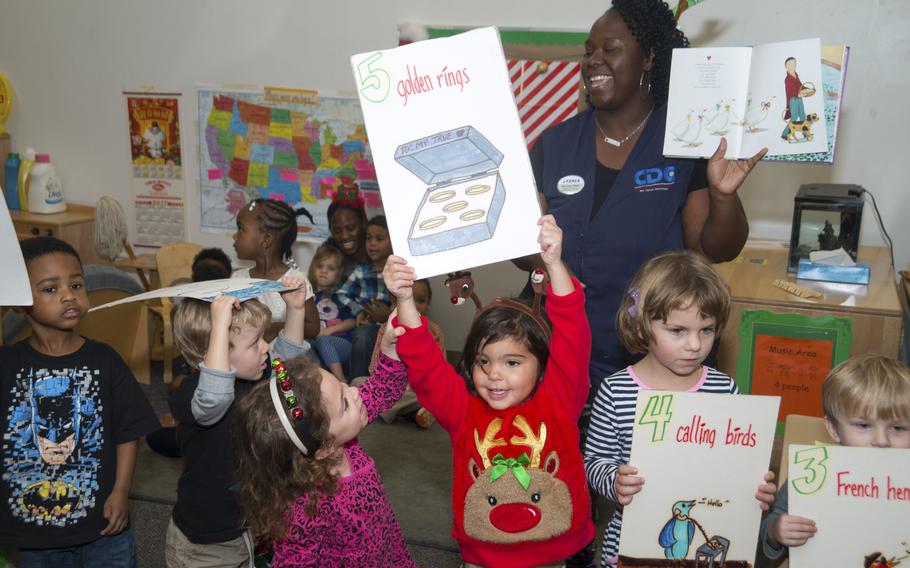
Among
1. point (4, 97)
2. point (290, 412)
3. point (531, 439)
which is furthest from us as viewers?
point (4, 97)

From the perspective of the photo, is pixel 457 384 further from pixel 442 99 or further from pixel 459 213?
pixel 442 99

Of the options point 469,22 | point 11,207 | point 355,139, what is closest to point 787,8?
point 469,22

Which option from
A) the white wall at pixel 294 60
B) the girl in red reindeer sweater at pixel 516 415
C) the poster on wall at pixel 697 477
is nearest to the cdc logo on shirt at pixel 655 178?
the girl in red reindeer sweater at pixel 516 415

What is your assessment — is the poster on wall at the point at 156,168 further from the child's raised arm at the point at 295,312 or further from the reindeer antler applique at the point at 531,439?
the reindeer antler applique at the point at 531,439

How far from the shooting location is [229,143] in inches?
212

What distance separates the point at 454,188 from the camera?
6.24 ft

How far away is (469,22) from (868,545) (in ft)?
12.1

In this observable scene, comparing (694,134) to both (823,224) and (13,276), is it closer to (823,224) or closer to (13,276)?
(823,224)

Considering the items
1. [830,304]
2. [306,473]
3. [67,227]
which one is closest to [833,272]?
[830,304]

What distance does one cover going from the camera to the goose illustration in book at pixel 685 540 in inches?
70.2

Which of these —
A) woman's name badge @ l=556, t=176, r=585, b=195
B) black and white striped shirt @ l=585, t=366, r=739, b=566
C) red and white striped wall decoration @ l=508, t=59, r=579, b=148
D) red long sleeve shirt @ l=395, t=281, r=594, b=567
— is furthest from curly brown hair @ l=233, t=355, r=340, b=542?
red and white striped wall decoration @ l=508, t=59, r=579, b=148

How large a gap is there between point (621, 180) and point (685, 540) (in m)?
0.98

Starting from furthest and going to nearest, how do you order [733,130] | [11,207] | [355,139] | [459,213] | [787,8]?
[11,207]
[355,139]
[787,8]
[733,130]
[459,213]

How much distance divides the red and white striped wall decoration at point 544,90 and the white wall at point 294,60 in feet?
0.71
